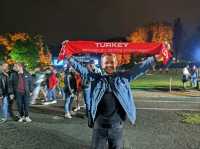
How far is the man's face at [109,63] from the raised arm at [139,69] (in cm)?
22

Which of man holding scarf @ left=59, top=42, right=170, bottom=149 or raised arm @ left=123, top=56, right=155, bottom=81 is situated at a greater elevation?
raised arm @ left=123, top=56, right=155, bottom=81

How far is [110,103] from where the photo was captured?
5.84 meters

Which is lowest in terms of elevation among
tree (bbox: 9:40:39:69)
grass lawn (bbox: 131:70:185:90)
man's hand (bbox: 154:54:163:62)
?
grass lawn (bbox: 131:70:185:90)

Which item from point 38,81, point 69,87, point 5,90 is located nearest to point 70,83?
point 69,87

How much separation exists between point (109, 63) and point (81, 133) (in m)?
5.56

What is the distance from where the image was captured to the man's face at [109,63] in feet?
19.0

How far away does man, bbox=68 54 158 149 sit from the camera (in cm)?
583

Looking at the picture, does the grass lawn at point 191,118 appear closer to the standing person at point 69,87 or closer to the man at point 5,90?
the standing person at point 69,87

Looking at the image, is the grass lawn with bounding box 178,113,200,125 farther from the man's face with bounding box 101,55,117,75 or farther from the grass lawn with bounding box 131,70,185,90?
the man's face with bounding box 101,55,117,75

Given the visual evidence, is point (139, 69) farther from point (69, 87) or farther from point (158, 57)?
point (69, 87)

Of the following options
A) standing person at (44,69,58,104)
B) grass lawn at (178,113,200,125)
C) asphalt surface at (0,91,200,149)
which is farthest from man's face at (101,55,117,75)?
standing person at (44,69,58,104)

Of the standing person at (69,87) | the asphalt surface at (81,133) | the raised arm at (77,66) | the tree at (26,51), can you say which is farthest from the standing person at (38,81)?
the tree at (26,51)

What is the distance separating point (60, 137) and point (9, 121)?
351cm

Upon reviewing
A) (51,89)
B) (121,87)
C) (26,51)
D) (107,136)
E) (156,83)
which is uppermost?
(26,51)
